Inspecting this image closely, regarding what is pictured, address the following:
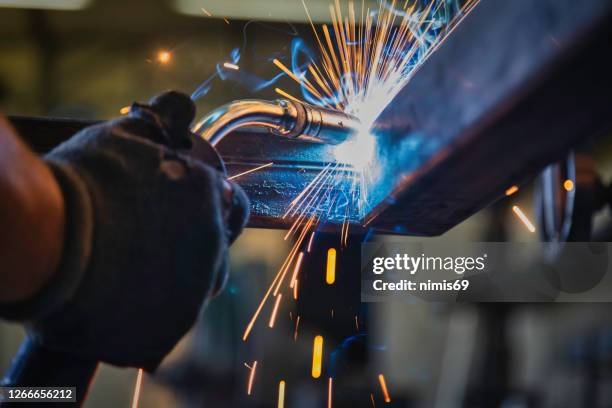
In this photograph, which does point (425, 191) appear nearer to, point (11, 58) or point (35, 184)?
point (35, 184)

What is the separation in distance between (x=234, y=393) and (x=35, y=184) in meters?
2.46

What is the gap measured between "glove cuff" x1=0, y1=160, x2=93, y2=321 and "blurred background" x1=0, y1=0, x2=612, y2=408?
6.61ft

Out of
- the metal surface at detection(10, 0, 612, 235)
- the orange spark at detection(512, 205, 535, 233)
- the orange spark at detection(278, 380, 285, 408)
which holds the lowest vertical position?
the orange spark at detection(278, 380, 285, 408)

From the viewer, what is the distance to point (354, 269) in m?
0.85

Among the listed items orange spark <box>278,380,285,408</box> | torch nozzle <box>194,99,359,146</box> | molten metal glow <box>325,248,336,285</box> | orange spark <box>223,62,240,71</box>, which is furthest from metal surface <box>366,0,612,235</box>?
orange spark <box>223,62,240,71</box>

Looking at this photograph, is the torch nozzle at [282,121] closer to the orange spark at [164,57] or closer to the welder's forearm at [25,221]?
the welder's forearm at [25,221]

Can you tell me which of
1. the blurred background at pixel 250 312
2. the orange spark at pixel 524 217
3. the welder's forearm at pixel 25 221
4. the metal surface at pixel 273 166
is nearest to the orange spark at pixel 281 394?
the blurred background at pixel 250 312

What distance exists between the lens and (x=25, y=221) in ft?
0.98

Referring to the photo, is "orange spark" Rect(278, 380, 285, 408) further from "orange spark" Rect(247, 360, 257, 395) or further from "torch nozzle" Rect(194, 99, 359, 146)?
"torch nozzle" Rect(194, 99, 359, 146)

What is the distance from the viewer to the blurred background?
235cm

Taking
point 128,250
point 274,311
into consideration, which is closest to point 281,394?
point 274,311

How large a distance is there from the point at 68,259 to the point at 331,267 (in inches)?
21.8

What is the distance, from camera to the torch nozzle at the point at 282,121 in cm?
62

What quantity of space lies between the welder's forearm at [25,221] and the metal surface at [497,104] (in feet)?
0.99
